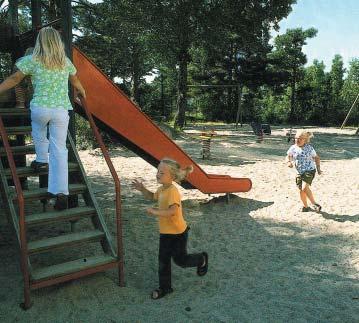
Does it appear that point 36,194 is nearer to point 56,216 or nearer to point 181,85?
point 56,216

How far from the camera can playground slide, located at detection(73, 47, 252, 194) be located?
20.5 feet

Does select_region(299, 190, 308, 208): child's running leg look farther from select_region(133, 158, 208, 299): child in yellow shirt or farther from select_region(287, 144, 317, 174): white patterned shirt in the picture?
select_region(133, 158, 208, 299): child in yellow shirt

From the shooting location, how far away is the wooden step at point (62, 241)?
4.11 meters

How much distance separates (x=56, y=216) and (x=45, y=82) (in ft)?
4.64

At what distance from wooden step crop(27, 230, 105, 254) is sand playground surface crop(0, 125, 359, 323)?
36cm

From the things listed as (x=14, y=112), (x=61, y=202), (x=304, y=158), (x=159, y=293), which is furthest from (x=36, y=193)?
(x=304, y=158)

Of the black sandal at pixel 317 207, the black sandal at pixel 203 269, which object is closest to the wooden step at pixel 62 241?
the black sandal at pixel 203 269

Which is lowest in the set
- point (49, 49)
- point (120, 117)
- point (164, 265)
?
point (164, 265)

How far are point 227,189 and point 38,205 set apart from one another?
3788 mm

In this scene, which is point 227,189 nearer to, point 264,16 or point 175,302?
point 175,302

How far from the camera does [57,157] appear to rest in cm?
448

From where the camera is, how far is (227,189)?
836cm

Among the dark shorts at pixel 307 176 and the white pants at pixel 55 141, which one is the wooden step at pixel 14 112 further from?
the dark shorts at pixel 307 176

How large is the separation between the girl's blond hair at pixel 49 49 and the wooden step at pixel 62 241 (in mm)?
1774
